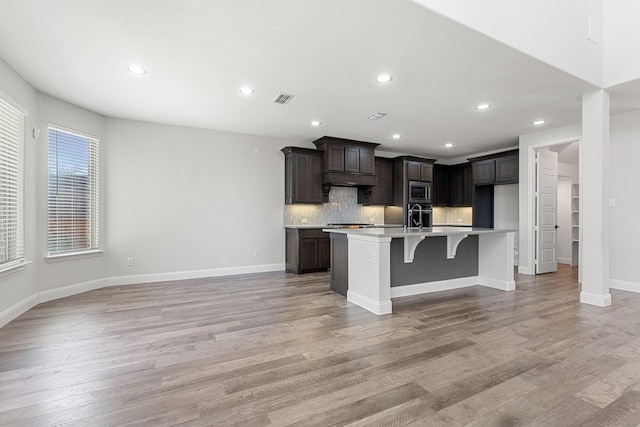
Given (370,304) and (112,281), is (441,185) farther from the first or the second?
(112,281)

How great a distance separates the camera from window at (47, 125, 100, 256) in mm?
4188

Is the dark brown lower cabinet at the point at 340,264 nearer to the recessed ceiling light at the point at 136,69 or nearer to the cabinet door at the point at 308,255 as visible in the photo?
the cabinet door at the point at 308,255

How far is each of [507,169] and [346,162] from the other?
3.39m

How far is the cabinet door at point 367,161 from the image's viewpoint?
6.43 metres

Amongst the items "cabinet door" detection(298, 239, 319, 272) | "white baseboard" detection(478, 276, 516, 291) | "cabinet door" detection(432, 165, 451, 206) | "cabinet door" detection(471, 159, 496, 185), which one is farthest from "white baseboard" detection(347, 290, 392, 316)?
"cabinet door" detection(432, 165, 451, 206)

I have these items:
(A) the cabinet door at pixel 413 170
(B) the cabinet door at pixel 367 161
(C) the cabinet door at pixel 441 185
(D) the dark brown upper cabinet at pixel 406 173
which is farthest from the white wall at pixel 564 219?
(B) the cabinet door at pixel 367 161

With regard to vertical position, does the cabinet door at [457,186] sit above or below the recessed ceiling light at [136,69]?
below

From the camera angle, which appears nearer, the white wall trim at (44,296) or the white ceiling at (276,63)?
the white ceiling at (276,63)

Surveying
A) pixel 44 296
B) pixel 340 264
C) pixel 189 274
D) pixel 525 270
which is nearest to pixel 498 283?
pixel 525 270

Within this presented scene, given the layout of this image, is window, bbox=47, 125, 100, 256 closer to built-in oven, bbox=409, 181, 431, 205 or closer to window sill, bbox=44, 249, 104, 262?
window sill, bbox=44, 249, 104, 262

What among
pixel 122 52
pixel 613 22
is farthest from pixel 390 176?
pixel 122 52

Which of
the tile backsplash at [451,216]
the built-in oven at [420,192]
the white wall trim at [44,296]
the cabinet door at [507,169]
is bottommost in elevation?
the white wall trim at [44,296]

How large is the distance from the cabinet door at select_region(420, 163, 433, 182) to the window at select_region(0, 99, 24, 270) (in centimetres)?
699

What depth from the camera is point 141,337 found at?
2.84m
